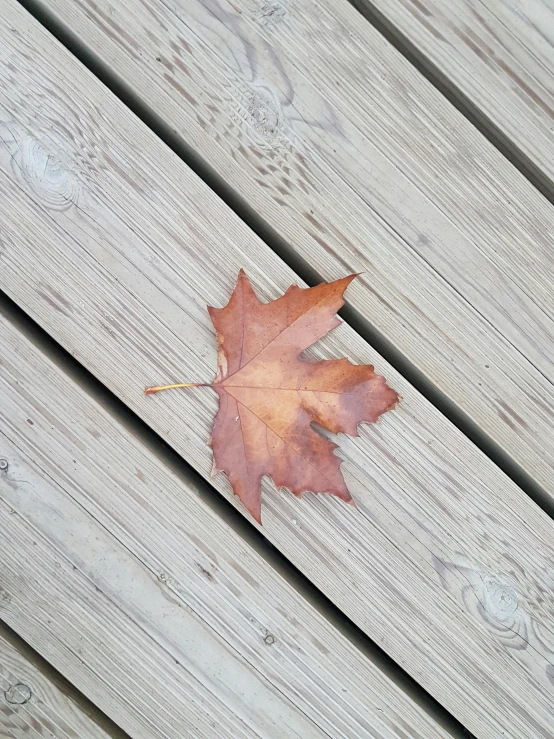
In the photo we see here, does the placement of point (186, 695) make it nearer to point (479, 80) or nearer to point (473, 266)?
point (473, 266)

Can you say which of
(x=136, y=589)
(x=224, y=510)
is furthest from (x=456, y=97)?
(x=136, y=589)

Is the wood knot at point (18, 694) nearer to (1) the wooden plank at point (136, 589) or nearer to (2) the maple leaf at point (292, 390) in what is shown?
(1) the wooden plank at point (136, 589)

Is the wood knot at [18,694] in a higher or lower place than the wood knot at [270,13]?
lower

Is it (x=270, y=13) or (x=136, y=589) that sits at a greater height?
(x=270, y=13)

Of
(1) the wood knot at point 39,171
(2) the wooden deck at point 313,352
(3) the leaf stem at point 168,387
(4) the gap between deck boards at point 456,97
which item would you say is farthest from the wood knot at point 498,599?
(1) the wood knot at point 39,171

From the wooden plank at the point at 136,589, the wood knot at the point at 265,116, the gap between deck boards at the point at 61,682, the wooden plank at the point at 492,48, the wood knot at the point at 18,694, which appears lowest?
the wood knot at the point at 18,694

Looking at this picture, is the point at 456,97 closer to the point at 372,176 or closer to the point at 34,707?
the point at 372,176
